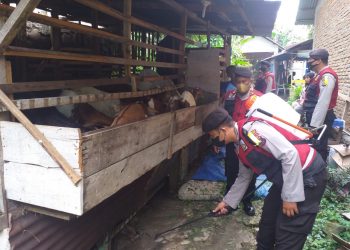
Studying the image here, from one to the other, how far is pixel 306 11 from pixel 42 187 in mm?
18283

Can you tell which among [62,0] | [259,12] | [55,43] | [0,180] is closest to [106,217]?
[0,180]

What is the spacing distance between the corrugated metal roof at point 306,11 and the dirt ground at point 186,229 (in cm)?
1402

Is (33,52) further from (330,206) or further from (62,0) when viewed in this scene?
(330,206)

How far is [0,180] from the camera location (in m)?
2.03

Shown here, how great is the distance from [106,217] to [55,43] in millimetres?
2844

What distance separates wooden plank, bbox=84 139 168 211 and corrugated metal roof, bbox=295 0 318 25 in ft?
51.0

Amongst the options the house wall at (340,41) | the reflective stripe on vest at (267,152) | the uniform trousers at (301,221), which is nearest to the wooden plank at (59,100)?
the reflective stripe on vest at (267,152)

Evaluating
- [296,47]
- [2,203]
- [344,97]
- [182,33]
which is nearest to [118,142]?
[2,203]

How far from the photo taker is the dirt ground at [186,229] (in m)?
3.95

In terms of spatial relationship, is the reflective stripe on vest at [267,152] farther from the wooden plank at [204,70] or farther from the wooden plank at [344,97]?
the wooden plank at [344,97]

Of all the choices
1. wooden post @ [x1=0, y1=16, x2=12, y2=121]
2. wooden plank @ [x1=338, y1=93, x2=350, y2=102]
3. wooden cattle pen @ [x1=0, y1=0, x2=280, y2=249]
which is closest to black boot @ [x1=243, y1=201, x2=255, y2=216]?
wooden cattle pen @ [x1=0, y1=0, x2=280, y2=249]

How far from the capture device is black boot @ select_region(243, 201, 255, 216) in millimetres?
4594

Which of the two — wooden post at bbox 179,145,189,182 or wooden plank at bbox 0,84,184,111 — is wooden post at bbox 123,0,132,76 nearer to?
wooden plank at bbox 0,84,184,111

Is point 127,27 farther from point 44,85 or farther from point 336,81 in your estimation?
point 336,81
